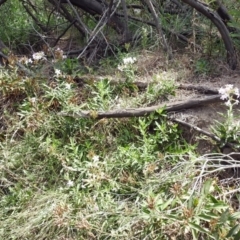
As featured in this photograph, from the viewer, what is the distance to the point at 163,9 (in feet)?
14.2

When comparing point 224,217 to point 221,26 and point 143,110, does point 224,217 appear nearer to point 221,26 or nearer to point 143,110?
point 143,110

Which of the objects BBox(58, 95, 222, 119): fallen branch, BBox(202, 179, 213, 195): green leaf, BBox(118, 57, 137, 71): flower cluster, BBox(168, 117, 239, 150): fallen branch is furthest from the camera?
BBox(118, 57, 137, 71): flower cluster

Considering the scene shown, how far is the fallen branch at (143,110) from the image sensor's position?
2969 millimetres

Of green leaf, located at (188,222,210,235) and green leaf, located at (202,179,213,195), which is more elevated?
green leaf, located at (202,179,213,195)

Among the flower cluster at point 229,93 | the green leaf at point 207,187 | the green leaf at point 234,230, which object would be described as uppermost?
the flower cluster at point 229,93

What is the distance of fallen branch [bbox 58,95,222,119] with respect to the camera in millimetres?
2969

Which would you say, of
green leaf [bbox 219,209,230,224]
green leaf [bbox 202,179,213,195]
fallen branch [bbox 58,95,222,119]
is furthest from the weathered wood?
green leaf [bbox 219,209,230,224]

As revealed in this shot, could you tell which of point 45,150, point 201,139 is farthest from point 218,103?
point 45,150

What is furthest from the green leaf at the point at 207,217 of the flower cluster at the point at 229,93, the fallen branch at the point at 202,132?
the flower cluster at the point at 229,93

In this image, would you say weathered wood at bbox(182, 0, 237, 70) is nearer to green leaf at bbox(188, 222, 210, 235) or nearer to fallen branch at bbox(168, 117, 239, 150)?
fallen branch at bbox(168, 117, 239, 150)

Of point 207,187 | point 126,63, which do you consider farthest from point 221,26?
point 207,187

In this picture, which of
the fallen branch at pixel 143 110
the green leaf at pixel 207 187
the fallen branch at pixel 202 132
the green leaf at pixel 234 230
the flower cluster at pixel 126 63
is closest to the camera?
the green leaf at pixel 234 230

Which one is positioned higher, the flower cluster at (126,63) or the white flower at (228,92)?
the flower cluster at (126,63)

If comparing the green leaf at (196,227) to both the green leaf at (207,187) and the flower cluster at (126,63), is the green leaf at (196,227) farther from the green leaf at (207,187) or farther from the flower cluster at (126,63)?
the flower cluster at (126,63)
